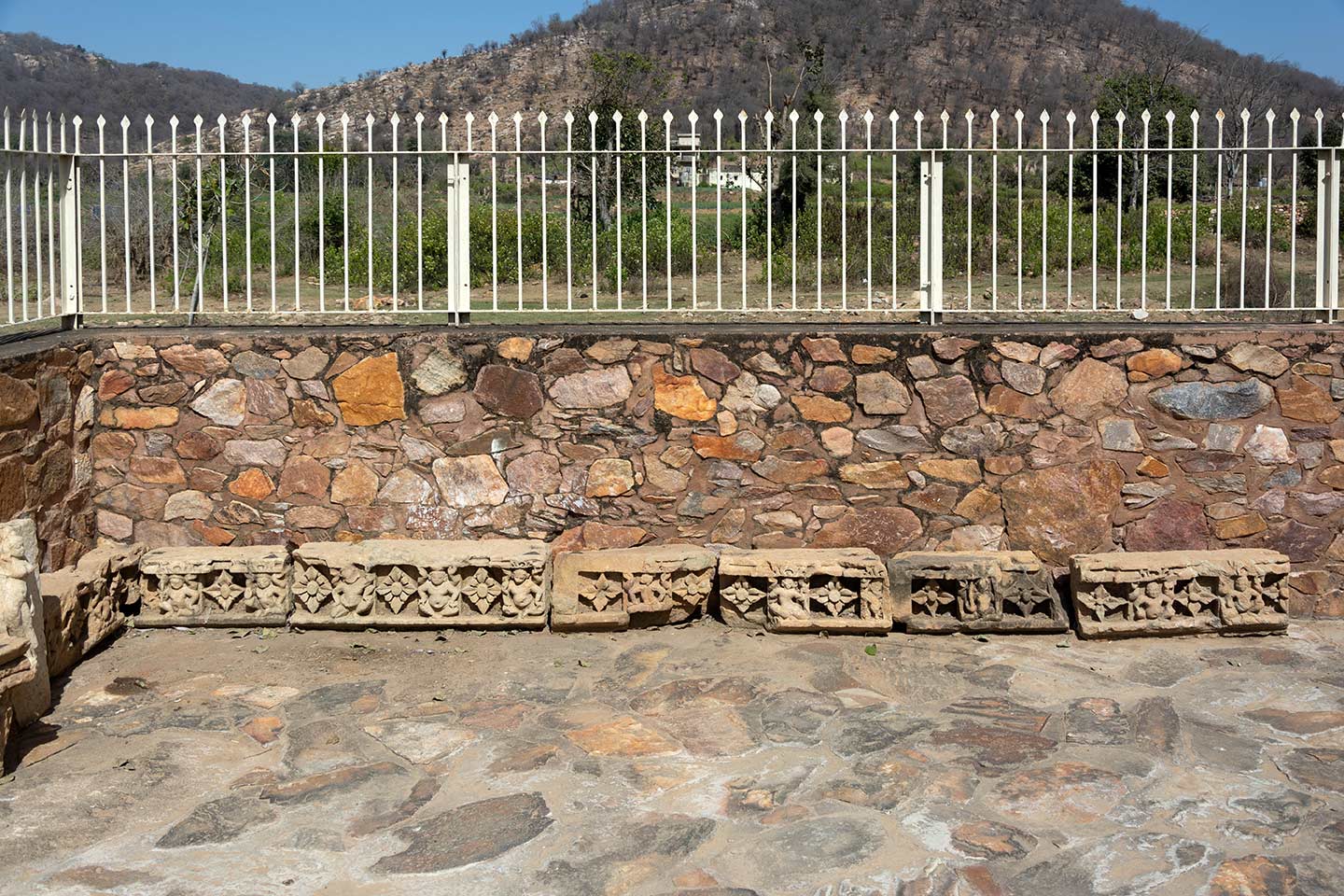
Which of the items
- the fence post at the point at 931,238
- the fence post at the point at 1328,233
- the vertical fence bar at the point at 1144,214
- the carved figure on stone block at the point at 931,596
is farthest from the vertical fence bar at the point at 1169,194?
the carved figure on stone block at the point at 931,596

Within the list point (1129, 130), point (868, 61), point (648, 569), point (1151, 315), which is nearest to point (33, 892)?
point (648, 569)

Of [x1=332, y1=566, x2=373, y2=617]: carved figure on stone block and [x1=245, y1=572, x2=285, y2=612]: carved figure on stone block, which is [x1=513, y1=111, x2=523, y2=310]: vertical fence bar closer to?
[x1=332, y1=566, x2=373, y2=617]: carved figure on stone block

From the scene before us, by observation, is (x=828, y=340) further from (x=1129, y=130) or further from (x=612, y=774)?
(x=1129, y=130)

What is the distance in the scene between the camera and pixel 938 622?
6.07 metres

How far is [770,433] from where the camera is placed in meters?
6.51

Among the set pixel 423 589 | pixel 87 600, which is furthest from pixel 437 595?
pixel 87 600

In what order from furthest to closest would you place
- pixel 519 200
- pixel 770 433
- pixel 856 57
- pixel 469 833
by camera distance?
pixel 856 57, pixel 519 200, pixel 770 433, pixel 469 833

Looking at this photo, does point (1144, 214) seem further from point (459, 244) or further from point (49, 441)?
point (49, 441)

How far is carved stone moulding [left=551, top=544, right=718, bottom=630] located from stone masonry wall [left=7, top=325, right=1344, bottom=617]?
474 mm

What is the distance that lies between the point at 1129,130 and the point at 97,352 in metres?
19.7

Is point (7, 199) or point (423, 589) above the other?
point (7, 199)

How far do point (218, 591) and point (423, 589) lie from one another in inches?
37.9

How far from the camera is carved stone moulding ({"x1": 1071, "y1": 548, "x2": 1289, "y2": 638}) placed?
602 cm

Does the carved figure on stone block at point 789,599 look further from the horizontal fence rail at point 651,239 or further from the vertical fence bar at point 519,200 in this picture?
the vertical fence bar at point 519,200
